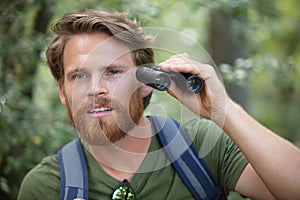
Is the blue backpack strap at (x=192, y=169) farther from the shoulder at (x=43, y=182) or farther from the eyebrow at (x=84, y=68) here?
the shoulder at (x=43, y=182)

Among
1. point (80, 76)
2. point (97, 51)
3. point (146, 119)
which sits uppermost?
point (97, 51)

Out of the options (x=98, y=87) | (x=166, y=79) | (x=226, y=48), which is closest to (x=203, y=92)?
(x=166, y=79)

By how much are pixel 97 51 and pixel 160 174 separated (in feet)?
2.15

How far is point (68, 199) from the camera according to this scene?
9.25 ft

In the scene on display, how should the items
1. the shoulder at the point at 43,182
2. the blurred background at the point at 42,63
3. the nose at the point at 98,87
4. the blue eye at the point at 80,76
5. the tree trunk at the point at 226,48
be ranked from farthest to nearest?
1. the tree trunk at the point at 226,48
2. the blurred background at the point at 42,63
3. the shoulder at the point at 43,182
4. the blue eye at the point at 80,76
5. the nose at the point at 98,87

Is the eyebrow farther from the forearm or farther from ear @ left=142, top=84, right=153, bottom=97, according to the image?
the forearm

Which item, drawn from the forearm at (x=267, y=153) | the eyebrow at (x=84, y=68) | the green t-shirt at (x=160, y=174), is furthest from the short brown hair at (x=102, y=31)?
the forearm at (x=267, y=153)

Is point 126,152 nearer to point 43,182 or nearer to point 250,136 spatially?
point 43,182

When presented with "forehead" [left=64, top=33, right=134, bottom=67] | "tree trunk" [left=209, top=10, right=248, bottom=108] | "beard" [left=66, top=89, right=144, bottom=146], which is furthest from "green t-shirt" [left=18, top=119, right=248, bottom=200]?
"tree trunk" [left=209, top=10, right=248, bottom=108]

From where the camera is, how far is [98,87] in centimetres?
283

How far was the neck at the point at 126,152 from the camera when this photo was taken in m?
3.05

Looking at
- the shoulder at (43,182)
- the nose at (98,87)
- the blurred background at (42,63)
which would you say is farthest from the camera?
the blurred background at (42,63)

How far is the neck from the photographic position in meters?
3.05

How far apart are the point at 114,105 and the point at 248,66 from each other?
1.51m
